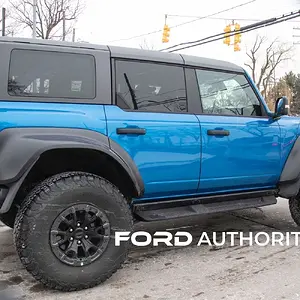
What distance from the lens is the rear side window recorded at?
119 inches

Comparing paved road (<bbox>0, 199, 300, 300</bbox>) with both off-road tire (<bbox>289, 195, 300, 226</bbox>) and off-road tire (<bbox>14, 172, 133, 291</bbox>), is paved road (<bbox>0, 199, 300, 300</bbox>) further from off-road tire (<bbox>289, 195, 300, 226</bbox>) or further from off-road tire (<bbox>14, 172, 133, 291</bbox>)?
off-road tire (<bbox>289, 195, 300, 226</bbox>)

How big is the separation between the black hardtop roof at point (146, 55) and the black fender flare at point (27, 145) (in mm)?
749

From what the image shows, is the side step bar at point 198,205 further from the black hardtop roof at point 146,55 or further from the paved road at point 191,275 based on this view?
the black hardtop roof at point 146,55

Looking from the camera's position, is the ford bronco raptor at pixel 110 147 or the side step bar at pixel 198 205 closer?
the ford bronco raptor at pixel 110 147

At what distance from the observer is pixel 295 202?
4707 mm

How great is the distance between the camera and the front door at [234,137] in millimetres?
3742

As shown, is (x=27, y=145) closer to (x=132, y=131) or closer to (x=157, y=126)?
(x=132, y=131)

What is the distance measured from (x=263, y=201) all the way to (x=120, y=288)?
6.23 feet

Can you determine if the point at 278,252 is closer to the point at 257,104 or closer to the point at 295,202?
the point at 295,202

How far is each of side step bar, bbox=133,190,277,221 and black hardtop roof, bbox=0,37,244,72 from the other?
1342mm

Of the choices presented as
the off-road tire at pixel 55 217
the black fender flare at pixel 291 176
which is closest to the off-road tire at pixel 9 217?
the off-road tire at pixel 55 217

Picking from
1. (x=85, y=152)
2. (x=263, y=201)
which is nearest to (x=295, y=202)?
(x=263, y=201)

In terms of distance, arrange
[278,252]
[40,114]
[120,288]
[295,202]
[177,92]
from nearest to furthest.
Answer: [40,114]
[120,288]
[177,92]
[278,252]
[295,202]

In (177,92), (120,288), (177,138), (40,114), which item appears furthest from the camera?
(177,92)
